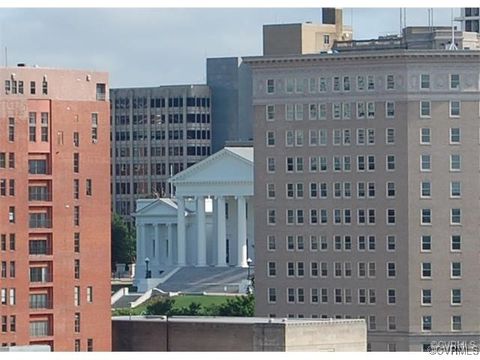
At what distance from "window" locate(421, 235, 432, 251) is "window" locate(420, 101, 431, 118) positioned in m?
7.36

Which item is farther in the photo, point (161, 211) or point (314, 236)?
point (161, 211)

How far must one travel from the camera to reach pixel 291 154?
143m

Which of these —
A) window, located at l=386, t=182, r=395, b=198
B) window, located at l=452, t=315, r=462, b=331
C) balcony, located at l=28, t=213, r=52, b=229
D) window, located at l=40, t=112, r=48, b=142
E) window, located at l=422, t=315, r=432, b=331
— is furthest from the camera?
window, located at l=386, t=182, r=395, b=198

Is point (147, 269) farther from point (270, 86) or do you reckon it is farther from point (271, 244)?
point (270, 86)

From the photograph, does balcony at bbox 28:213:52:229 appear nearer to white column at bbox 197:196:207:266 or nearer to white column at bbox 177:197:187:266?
white column at bbox 197:196:207:266

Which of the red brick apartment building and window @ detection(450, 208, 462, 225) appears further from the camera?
window @ detection(450, 208, 462, 225)

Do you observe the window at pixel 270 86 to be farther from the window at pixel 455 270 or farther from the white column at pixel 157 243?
the white column at pixel 157 243

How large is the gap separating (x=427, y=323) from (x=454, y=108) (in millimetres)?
12830

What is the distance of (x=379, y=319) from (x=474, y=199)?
9196 mm

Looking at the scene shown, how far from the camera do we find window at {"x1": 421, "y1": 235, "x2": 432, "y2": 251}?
141875 millimetres

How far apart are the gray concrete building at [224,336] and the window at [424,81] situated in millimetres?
34332

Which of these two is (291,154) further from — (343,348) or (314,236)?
(343,348)

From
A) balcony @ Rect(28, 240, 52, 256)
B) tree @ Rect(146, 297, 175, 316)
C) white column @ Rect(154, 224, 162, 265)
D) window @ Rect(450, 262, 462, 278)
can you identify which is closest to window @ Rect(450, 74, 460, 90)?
window @ Rect(450, 262, 462, 278)
